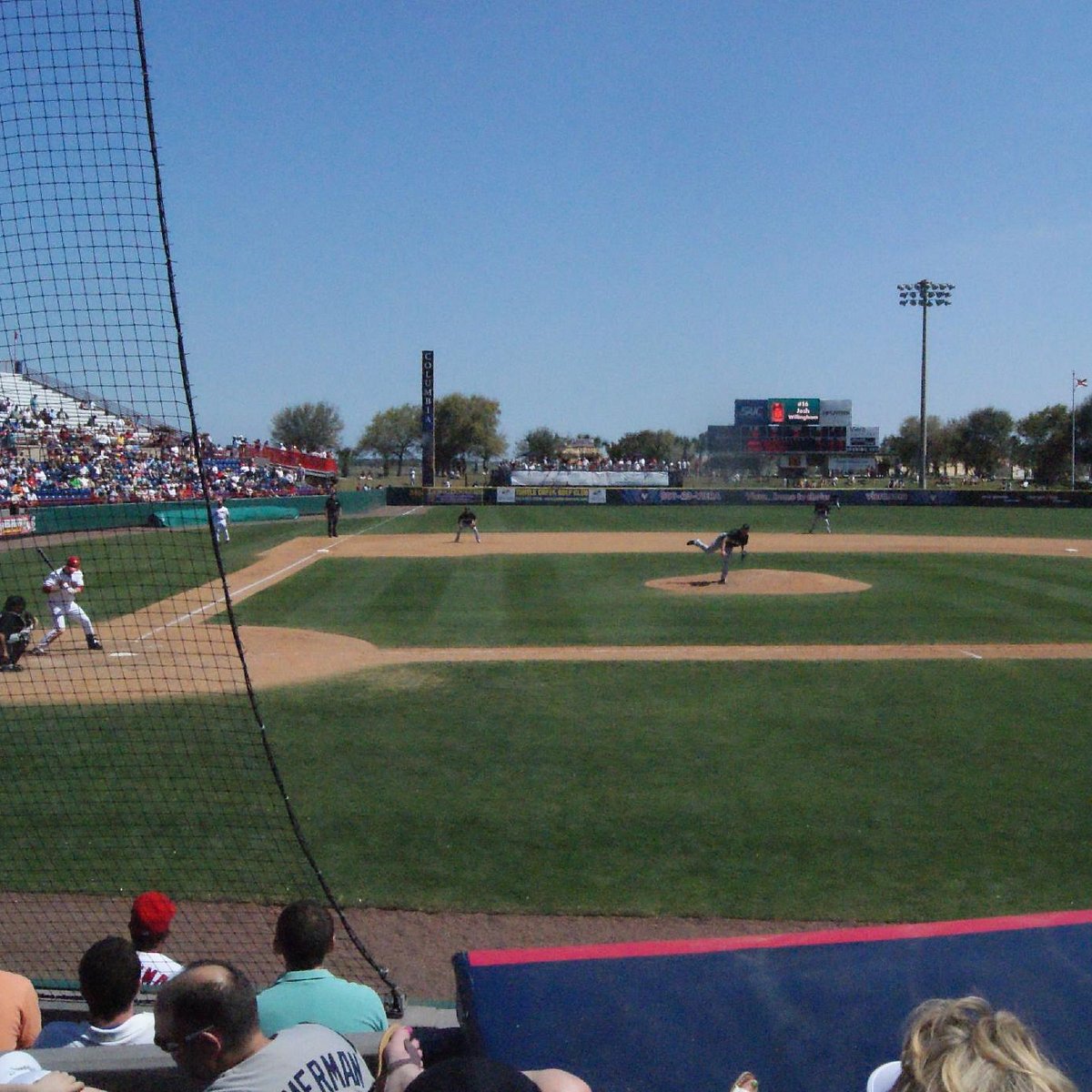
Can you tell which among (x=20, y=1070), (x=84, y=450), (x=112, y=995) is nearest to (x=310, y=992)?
(x=112, y=995)

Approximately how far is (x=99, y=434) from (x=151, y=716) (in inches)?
143

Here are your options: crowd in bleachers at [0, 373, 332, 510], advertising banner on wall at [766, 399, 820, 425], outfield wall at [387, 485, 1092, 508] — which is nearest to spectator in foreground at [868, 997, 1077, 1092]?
crowd in bleachers at [0, 373, 332, 510]

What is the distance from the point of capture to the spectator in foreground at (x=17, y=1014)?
4254 millimetres

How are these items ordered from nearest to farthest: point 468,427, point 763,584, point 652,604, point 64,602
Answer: point 64,602, point 652,604, point 763,584, point 468,427

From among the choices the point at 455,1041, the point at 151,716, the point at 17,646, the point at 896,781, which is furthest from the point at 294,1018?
the point at 17,646

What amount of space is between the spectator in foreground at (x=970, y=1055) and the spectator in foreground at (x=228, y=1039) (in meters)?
1.66

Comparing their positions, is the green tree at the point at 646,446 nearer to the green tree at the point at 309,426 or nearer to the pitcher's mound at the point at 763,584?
the green tree at the point at 309,426

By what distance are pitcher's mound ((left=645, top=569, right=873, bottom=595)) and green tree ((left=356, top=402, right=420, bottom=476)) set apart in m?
93.7

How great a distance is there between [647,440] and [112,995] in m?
136

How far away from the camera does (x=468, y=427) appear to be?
107 meters

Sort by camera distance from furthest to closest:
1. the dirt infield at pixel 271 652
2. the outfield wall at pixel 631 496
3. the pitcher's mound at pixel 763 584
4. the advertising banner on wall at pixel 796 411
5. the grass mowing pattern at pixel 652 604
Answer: the advertising banner on wall at pixel 796 411
the outfield wall at pixel 631 496
the pitcher's mound at pixel 763 584
the grass mowing pattern at pixel 652 604
the dirt infield at pixel 271 652

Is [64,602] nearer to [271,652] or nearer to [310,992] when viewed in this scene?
[271,652]

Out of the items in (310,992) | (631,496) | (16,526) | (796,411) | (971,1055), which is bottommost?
(310,992)

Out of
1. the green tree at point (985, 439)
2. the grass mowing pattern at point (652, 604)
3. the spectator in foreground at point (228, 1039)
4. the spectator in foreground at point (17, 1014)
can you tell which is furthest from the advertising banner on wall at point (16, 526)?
the green tree at point (985, 439)
